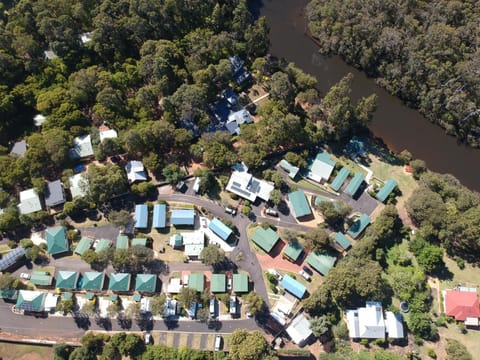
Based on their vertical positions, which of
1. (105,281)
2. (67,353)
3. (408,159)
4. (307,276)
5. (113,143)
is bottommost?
(67,353)

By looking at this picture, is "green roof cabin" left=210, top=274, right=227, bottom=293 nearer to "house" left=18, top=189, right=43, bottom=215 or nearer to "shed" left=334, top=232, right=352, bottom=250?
"shed" left=334, top=232, right=352, bottom=250

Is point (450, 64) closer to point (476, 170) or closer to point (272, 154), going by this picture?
point (476, 170)

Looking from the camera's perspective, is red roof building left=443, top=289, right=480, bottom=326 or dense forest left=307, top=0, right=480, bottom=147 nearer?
red roof building left=443, top=289, right=480, bottom=326

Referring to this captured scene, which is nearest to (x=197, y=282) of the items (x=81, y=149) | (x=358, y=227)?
(x=358, y=227)

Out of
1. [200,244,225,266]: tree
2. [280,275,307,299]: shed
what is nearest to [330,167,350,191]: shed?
[280,275,307,299]: shed

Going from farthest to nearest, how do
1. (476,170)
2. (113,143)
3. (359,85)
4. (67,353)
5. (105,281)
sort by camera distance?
(359,85) < (476,170) < (113,143) < (105,281) < (67,353)

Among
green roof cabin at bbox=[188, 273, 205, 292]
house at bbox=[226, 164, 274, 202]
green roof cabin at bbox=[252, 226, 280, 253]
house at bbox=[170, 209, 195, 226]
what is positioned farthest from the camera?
house at bbox=[226, 164, 274, 202]

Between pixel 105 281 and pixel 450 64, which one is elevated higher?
pixel 450 64

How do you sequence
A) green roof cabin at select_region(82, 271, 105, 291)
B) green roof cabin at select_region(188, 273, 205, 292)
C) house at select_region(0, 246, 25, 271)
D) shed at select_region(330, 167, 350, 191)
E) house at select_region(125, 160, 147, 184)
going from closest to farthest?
green roof cabin at select_region(188, 273, 205, 292)
green roof cabin at select_region(82, 271, 105, 291)
house at select_region(0, 246, 25, 271)
house at select_region(125, 160, 147, 184)
shed at select_region(330, 167, 350, 191)

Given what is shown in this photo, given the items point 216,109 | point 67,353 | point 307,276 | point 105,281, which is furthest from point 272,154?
point 67,353
